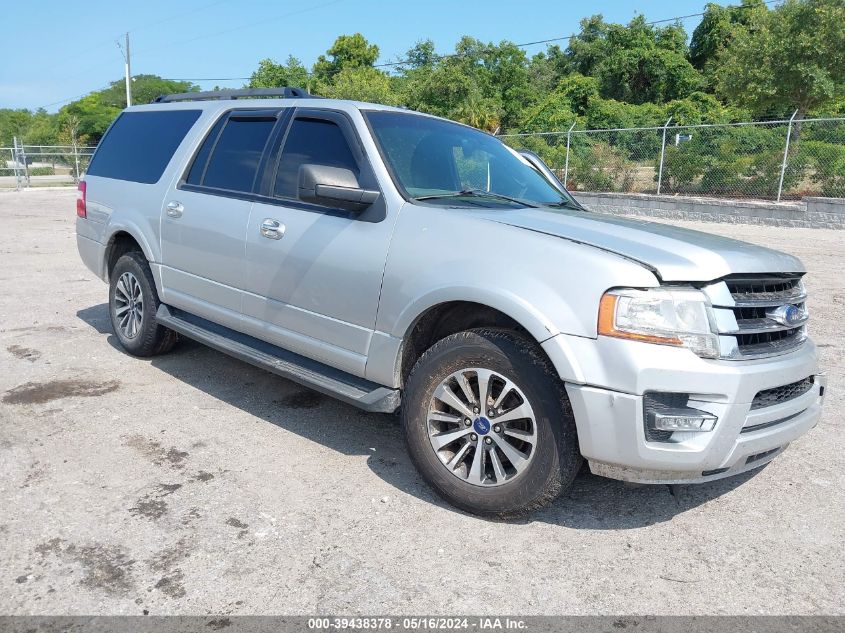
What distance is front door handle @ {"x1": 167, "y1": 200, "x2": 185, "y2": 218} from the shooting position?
487cm

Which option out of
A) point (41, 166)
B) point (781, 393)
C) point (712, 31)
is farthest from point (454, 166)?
point (712, 31)

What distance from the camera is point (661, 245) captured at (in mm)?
3121

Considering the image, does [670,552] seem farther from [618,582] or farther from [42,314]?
[42,314]

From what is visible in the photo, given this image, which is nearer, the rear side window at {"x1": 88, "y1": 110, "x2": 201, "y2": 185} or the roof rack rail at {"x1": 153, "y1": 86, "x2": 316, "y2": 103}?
the roof rack rail at {"x1": 153, "y1": 86, "x2": 316, "y2": 103}

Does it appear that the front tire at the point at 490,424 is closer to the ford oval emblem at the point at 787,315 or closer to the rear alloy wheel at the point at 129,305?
the ford oval emblem at the point at 787,315

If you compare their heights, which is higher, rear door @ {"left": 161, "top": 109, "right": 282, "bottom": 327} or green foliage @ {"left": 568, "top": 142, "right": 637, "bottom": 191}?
→ green foliage @ {"left": 568, "top": 142, "right": 637, "bottom": 191}

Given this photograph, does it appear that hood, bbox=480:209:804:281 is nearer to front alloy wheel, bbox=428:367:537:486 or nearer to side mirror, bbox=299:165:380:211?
side mirror, bbox=299:165:380:211

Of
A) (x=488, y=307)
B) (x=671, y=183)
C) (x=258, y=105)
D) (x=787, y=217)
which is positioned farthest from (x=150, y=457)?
(x=671, y=183)

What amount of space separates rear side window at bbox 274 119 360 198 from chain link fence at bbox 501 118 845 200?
15126 millimetres

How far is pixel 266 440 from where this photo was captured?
4.16m

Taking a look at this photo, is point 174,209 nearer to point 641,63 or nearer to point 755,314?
point 755,314

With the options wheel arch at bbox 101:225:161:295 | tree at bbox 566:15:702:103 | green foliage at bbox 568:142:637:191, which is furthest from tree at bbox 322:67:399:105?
wheel arch at bbox 101:225:161:295

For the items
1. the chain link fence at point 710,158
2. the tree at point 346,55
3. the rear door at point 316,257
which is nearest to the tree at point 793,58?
the chain link fence at point 710,158

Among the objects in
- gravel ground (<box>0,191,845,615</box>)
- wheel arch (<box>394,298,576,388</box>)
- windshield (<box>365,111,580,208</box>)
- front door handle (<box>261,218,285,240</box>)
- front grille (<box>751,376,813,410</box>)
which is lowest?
gravel ground (<box>0,191,845,615</box>)
